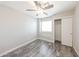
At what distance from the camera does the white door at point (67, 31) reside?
3.67 meters

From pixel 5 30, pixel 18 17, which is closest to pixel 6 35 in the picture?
pixel 5 30

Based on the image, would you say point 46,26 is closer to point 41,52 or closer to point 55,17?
point 55,17

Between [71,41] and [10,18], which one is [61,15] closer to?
[71,41]

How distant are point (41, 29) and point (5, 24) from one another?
3.06m

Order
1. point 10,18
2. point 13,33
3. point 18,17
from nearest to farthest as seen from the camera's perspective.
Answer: point 10,18, point 13,33, point 18,17

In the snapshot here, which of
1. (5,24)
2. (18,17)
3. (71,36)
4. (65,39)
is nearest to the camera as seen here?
(5,24)

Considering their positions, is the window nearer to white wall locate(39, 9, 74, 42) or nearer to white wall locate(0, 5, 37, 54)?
white wall locate(39, 9, 74, 42)

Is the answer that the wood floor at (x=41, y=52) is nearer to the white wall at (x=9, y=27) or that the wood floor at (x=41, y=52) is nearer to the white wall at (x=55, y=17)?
the white wall at (x=9, y=27)

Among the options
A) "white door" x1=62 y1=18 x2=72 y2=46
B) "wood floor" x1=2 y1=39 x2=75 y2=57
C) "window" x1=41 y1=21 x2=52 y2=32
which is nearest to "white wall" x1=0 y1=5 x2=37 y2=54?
"wood floor" x1=2 y1=39 x2=75 y2=57

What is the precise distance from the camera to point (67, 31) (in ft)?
12.4

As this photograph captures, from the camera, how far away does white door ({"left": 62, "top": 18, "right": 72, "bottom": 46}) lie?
3.67 meters

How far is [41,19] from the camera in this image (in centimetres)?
516

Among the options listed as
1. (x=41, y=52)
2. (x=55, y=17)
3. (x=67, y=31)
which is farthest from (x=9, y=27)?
(x=67, y=31)

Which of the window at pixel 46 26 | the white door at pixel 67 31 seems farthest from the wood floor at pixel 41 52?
the window at pixel 46 26
